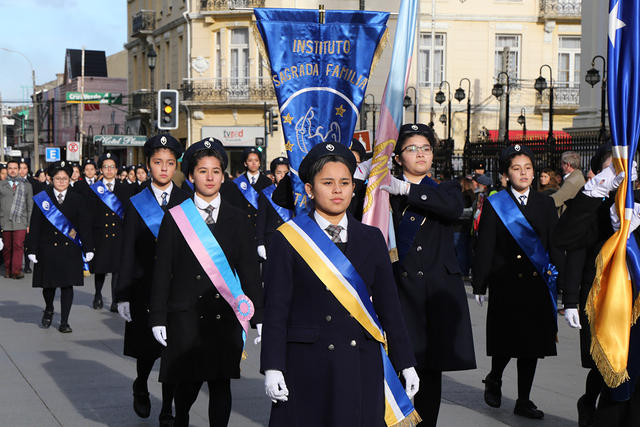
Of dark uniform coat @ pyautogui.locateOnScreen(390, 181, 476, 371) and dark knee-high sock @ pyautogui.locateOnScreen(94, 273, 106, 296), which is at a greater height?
dark uniform coat @ pyautogui.locateOnScreen(390, 181, 476, 371)

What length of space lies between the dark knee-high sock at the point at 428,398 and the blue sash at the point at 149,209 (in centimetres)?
208

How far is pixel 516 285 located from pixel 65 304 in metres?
6.02

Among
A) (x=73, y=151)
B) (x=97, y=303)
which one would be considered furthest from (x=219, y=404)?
(x=73, y=151)

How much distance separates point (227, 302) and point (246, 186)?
9177mm

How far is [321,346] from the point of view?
174 inches

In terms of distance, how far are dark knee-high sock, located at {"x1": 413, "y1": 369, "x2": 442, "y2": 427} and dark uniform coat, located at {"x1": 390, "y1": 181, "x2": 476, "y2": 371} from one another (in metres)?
0.08

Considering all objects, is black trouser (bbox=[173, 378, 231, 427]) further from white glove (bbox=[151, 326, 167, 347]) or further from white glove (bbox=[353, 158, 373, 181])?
white glove (bbox=[353, 158, 373, 181])

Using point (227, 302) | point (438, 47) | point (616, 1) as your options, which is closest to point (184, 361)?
point (227, 302)

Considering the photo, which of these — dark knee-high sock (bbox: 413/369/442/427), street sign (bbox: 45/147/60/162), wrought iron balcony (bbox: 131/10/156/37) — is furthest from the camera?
wrought iron balcony (bbox: 131/10/156/37)

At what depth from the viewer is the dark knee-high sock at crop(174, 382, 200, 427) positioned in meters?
5.84

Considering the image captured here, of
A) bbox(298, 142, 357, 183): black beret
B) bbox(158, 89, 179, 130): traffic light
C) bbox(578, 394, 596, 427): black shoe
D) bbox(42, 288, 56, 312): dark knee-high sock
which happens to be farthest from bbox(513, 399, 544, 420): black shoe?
bbox(158, 89, 179, 130): traffic light

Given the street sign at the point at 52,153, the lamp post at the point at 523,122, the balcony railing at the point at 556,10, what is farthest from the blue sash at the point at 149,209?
the street sign at the point at 52,153

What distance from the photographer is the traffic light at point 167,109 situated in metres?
19.3

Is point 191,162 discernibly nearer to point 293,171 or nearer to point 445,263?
point 293,171
